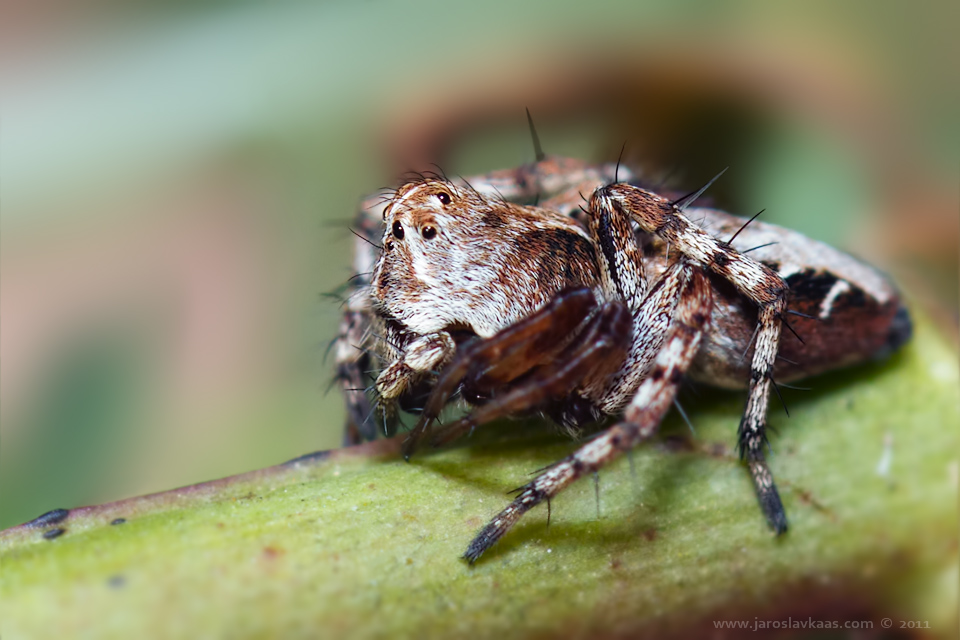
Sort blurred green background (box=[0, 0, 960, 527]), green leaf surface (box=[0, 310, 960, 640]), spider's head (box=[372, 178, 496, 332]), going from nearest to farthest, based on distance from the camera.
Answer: green leaf surface (box=[0, 310, 960, 640]) < spider's head (box=[372, 178, 496, 332]) < blurred green background (box=[0, 0, 960, 527])

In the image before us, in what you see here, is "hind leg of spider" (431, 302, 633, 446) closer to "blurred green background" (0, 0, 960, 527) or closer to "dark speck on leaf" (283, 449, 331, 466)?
"dark speck on leaf" (283, 449, 331, 466)

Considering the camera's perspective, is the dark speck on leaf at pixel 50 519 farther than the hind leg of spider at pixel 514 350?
No

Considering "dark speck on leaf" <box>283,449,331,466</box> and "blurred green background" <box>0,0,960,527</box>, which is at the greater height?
"blurred green background" <box>0,0,960,527</box>

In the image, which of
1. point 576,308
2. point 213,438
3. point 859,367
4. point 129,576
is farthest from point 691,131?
point 129,576

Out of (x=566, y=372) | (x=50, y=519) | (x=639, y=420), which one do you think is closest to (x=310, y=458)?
(x=50, y=519)

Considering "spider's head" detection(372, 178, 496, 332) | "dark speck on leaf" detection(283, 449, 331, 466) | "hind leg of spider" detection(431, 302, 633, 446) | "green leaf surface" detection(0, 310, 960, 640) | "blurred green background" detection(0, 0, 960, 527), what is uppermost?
"blurred green background" detection(0, 0, 960, 527)

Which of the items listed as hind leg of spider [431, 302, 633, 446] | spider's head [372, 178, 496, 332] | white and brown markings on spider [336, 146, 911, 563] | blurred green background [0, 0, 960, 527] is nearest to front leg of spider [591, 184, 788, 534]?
white and brown markings on spider [336, 146, 911, 563]

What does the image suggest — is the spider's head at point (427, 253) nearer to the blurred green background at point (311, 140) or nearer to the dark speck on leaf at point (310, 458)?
the dark speck on leaf at point (310, 458)

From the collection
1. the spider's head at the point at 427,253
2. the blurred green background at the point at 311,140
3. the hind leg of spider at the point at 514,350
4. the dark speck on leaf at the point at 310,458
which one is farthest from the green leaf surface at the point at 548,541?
the blurred green background at the point at 311,140
